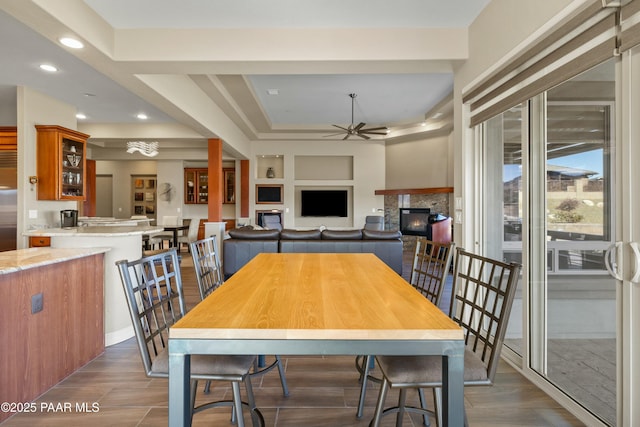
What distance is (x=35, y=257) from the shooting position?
207 cm

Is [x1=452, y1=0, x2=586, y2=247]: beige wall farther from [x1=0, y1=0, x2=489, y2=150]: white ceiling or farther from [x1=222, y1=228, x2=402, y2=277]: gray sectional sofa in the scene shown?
[x1=222, y1=228, x2=402, y2=277]: gray sectional sofa

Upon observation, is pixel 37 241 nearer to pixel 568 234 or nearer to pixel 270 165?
pixel 568 234

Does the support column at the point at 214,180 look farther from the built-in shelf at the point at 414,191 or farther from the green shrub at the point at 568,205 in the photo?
the green shrub at the point at 568,205

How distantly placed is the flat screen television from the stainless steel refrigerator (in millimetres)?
5703

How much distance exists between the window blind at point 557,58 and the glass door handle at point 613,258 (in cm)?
89

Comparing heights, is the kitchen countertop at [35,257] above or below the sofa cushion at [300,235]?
above

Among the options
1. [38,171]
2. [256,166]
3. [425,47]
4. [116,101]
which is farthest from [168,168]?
[425,47]

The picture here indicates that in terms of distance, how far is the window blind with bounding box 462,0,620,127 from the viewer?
1.57m

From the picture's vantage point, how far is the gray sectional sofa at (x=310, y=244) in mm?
4586

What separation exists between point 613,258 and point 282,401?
1848 millimetres

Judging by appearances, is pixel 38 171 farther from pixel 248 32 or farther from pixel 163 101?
pixel 248 32

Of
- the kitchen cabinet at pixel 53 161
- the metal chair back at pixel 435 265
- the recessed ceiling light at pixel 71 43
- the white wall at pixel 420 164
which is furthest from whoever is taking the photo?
the white wall at pixel 420 164

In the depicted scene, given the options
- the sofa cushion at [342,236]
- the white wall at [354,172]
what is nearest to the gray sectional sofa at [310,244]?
the sofa cushion at [342,236]

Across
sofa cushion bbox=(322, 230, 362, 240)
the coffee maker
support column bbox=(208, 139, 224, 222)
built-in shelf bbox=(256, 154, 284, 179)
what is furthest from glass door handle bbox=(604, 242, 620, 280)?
built-in shelf bbox=(256, 154, 284, 179)
